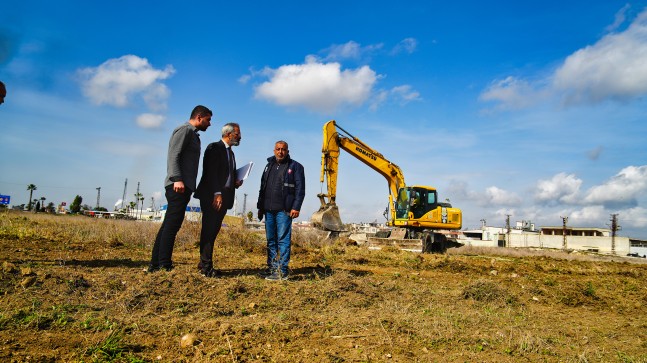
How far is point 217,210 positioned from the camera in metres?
4.97

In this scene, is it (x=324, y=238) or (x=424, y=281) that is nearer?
(x=424, y=281)

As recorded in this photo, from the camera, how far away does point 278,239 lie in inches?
214

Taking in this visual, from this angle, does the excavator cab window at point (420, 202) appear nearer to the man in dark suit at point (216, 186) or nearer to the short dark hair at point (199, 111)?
the man in dark suit at point (216, 186)

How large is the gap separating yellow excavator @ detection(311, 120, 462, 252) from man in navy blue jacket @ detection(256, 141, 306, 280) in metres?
10.4

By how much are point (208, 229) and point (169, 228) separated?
22.0 inches

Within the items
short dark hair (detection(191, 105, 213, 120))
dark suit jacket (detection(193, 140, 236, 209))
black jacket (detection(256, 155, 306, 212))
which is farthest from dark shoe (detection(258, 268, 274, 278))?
short dark hair (detection(191, 105, 213, 120))

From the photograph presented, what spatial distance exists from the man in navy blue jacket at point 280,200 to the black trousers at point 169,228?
3.74ft

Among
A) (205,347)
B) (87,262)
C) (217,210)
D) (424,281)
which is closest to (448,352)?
(205,347)

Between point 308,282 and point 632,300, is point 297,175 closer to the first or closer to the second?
point 308,282

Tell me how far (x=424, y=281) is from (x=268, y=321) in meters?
3.81

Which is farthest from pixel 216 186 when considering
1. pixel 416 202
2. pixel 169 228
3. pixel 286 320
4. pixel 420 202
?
pixel 420 202

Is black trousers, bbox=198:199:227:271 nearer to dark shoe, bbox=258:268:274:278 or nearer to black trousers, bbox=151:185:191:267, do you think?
black trousers, bbox=151:185:191:267

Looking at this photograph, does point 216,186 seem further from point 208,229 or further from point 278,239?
point 278,239

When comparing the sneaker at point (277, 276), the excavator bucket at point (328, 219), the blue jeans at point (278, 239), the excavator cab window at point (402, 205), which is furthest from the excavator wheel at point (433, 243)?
the sneaker at point (277, 276)
